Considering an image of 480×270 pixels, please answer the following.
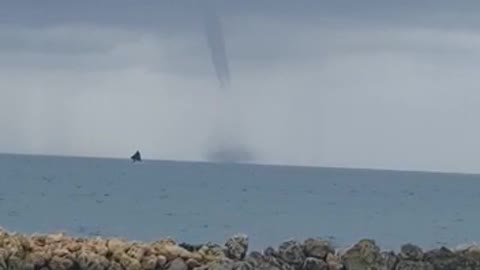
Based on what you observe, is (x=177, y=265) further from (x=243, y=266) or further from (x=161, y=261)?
(x=243, y=266)

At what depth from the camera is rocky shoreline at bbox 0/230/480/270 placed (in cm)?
1580

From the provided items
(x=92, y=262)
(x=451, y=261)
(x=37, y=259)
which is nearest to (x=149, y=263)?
(x=92, y=262)

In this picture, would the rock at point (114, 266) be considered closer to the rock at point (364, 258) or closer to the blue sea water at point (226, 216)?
the rock at point (364, 258)

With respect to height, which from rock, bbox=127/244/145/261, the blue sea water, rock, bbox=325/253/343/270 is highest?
the blue sea water

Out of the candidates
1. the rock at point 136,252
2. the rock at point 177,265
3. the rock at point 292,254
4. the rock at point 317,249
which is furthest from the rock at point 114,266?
the rock at point 317,249

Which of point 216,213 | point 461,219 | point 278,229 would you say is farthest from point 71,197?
point 278,229

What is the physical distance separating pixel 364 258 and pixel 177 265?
229cm

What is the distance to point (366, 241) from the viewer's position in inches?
629

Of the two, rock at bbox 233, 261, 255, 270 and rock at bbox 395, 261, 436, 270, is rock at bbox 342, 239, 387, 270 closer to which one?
rock at bbox 395, 261, 436, 270

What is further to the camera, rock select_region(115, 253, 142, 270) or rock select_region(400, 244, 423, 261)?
rock select_region(115, 253, 142, 270)

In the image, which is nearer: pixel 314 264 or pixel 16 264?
pixel 314 264

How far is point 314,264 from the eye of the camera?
1582 cm

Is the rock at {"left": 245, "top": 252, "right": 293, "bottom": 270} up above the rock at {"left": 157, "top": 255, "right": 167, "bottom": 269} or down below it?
below

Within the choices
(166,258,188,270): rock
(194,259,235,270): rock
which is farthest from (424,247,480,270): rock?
(166,258,188,270): rock
